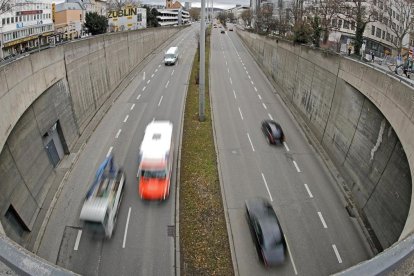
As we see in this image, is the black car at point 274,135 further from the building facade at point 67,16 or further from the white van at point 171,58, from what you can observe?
the building facade at point 67,16

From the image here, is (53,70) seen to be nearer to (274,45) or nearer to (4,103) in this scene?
(4,103)

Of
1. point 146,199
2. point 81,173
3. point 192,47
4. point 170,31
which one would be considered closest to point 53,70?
point 81,173

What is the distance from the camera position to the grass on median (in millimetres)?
14805

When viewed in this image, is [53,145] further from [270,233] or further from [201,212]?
[270,233]

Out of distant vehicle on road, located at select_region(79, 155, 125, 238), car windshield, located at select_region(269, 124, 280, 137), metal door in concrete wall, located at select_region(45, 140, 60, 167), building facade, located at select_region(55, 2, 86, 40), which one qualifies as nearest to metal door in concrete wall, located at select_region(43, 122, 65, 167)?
metal door in concrete wall, located at select_region(45, 140, 60, 167)

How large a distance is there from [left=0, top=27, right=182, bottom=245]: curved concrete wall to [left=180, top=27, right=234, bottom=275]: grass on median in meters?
7.01

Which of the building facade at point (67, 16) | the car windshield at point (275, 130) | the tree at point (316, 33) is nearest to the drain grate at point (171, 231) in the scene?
the car windshield at point (275, 130)

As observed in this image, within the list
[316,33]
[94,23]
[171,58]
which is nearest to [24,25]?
[94,23]

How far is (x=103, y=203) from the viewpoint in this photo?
15852mm

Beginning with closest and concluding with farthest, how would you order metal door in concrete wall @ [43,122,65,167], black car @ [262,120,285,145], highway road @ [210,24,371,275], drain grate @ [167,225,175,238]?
highway road @ [210,24,371,275] → drain grate @ [167,225,175,238] → metal door in concrete wall @ [43,122,65,167] → black car @ [262,120,285,145]

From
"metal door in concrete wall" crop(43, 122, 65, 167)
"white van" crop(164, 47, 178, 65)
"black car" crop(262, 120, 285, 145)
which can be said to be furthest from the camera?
"white van" crop(164, 47, 178, 65)

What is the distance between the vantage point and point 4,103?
1530 cm

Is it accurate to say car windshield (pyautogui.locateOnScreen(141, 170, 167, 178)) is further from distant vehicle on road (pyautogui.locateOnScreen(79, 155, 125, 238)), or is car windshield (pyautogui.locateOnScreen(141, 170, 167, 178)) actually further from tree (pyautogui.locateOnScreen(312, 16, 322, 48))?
tree (pyautogui.locateOnScreen(312, 16, 322, 48))

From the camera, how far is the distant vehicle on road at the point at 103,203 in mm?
15422
